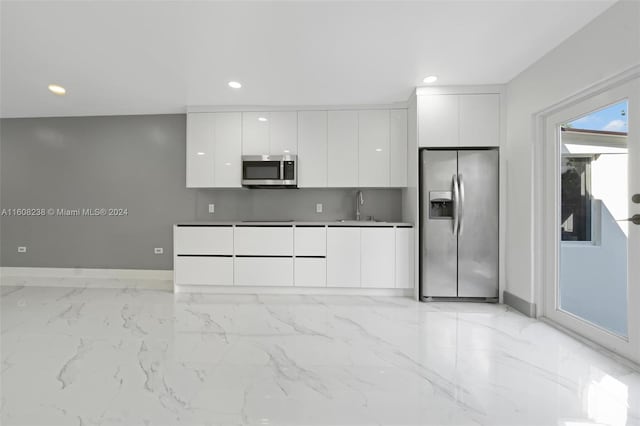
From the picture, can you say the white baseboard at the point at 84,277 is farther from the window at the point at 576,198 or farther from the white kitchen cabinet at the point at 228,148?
the window at the point at 576,198

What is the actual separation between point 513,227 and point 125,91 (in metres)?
4.41

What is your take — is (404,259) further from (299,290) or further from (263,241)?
(263,241)

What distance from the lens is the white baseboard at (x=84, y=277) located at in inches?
147

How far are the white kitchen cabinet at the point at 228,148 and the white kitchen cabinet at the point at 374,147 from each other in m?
1.53

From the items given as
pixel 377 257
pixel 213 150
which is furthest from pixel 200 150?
pixel 377 257

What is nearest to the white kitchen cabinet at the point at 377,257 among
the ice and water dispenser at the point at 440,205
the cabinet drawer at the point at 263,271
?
the ice and water dispenser at the point at 440,205

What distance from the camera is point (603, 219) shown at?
6.73ft

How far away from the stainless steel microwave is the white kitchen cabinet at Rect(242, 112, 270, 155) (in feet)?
0.38

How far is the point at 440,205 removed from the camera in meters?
3.07

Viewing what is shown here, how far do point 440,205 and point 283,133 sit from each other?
206 centimetres

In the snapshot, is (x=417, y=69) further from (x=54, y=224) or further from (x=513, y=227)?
(x=54, y=224)

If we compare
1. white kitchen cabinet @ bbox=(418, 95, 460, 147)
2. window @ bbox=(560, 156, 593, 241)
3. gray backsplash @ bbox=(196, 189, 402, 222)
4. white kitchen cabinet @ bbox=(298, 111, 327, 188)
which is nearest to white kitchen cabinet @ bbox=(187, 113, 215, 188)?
gray backsplash @ bbox=(196, 189, 402, 222)

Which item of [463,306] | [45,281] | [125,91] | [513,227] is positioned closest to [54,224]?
[45,281]

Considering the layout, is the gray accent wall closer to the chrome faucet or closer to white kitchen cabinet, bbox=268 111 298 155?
the chrome faucet
